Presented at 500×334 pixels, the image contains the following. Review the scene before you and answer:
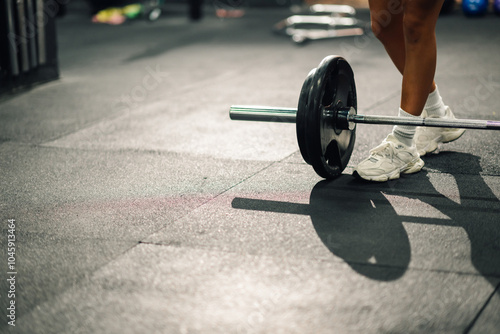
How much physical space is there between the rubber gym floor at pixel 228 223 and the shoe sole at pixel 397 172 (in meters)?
0.03

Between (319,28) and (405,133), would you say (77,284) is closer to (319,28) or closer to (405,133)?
(405,133)

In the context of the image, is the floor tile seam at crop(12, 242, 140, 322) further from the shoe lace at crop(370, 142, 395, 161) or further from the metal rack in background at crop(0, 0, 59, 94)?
the metal rack in background at crop(0, 0, 59, 94)

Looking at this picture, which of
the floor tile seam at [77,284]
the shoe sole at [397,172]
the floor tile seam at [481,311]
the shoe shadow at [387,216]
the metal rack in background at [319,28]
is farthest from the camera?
the metal rack in background at [319,28]

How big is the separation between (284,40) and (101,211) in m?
4.28

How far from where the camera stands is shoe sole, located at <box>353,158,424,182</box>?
7.04ft

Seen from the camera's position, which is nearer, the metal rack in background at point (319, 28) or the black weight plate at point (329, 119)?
the black weight plate at point (329, 119)

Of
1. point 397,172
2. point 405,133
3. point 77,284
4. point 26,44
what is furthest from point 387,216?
point 26,44

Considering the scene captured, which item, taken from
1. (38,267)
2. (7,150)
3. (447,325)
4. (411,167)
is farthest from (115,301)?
(7,150)

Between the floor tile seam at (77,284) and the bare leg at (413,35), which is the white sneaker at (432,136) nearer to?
the bare leg at (413,35)

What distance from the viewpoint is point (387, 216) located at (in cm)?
187

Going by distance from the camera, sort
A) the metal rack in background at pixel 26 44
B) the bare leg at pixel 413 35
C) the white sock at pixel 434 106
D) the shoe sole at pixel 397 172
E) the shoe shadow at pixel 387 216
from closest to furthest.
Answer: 1. the shoe shadow at pixel 387 216
2. the bare leg at pixel 413 35
3. the shoe sole at pixel 397 172
4. the white sock at pixel 434 106
5. the metal rack in background at pixel 26 44

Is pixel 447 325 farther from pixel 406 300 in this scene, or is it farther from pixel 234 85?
pixel 234 85

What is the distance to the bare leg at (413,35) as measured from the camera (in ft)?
6.70

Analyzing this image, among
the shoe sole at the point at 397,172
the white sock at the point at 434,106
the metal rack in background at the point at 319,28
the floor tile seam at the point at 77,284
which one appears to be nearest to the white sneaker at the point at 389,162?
the shoe sole at the point at 397,172
